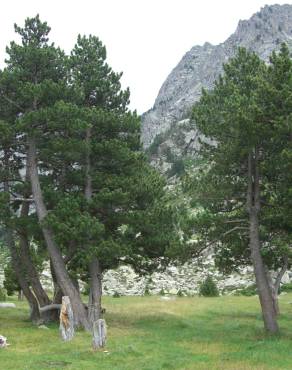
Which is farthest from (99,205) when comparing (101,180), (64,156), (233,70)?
(233,70)

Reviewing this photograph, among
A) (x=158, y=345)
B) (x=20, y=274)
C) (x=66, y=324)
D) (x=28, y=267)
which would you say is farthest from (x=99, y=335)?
(x=20, y=274)

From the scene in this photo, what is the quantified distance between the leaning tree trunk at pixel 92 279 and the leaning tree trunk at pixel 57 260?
0.44 metres

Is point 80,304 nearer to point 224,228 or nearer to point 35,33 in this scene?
point 224,228

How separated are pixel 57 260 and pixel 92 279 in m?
2.13

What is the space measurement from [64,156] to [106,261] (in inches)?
231

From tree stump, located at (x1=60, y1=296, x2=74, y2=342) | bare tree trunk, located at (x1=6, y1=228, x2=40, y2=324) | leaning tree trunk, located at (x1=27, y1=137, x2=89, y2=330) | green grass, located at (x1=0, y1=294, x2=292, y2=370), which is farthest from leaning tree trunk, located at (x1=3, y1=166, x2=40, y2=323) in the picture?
tree stump, located at (x1=60, y1=296, x2=74, y2=342)

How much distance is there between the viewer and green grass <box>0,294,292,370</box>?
14.9 metres

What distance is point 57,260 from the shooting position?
24.4m

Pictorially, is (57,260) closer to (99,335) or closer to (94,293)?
(94,293)

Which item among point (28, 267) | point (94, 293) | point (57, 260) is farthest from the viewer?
point (28, 267)

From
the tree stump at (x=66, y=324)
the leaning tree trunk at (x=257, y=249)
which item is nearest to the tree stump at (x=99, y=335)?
the tree stump at (x=66, y=324)

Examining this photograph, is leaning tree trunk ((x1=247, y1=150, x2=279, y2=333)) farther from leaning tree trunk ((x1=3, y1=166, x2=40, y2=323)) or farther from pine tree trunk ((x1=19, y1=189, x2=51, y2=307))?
leaning tree trunk ((x1=3, y1=166, x2=40, y2=323))

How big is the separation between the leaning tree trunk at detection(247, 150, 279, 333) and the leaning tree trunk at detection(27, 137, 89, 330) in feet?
27.6

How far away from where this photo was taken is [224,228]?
23.4m
